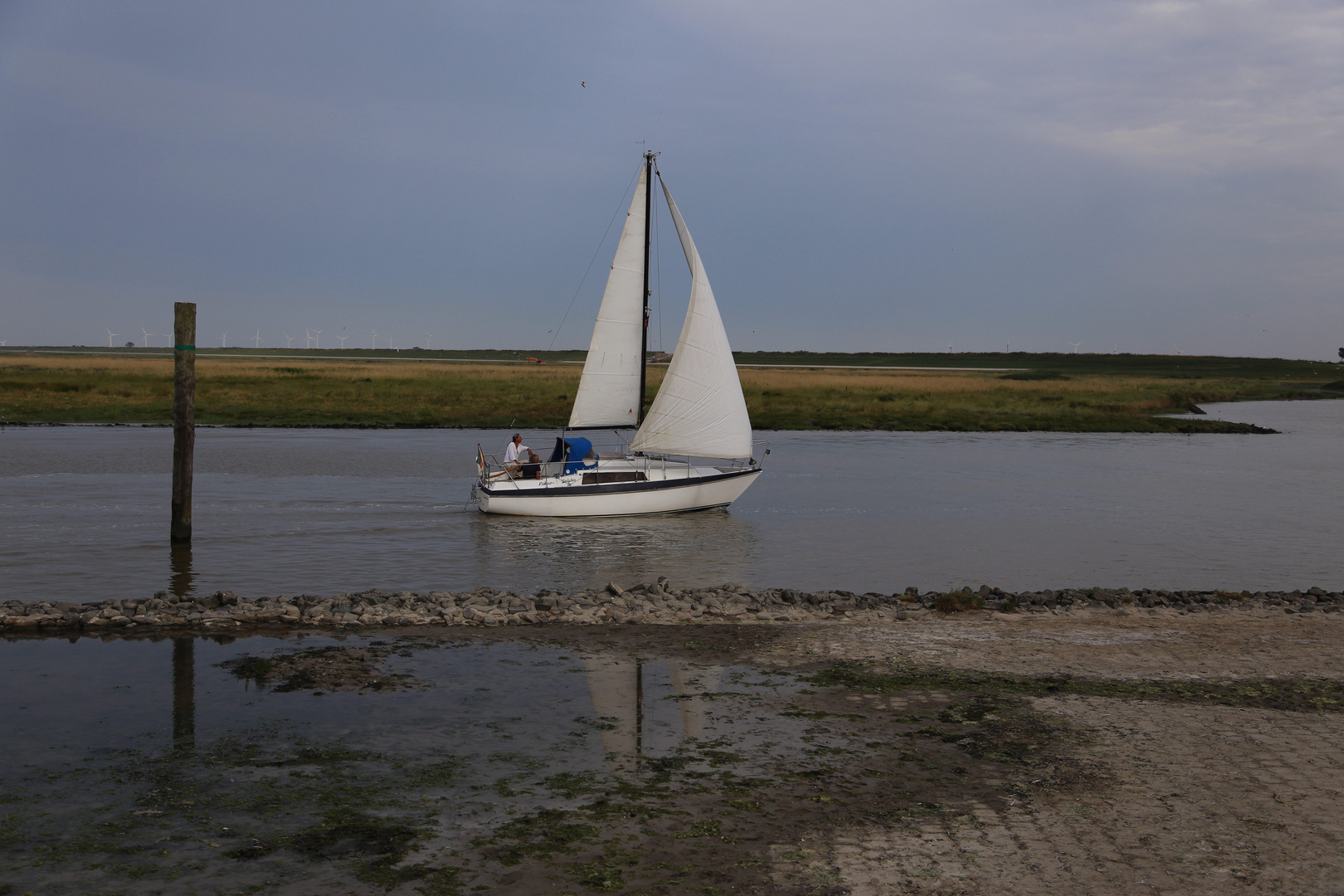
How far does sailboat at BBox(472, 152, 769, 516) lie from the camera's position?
28781 mm

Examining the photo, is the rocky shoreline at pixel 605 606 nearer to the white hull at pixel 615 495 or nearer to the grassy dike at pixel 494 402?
the white hull at pixel 615 495

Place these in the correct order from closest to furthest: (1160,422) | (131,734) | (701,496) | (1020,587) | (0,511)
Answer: (131,734) < (1020,587) < (0,511) < (701,496) < (1160,422)

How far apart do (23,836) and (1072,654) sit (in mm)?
12115

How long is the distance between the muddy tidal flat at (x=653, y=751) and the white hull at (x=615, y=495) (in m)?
11.4

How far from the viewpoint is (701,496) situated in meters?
30.2

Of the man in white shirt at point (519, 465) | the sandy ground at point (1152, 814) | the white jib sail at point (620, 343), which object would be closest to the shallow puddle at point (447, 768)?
the sandy ground at point (1152, 814)

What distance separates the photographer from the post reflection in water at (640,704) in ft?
35.1

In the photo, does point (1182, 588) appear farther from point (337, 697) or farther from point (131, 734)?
point (131, 734)

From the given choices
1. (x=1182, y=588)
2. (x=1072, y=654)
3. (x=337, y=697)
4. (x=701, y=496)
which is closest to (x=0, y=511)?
(x=701, y=496)

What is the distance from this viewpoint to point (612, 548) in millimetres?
24656

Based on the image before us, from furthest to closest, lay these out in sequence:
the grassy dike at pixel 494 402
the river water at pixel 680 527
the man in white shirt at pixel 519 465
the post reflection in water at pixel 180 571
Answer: the grassy dike at pixel 494 402 < the man in white shirt at pixel 519 465 < the river water at pixel 680 527 < the post reflection in water at pixel 180 571

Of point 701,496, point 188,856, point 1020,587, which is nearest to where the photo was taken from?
point 188,856

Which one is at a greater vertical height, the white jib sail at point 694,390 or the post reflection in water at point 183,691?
the white jib sail at point 694,390

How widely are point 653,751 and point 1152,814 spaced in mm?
4408
